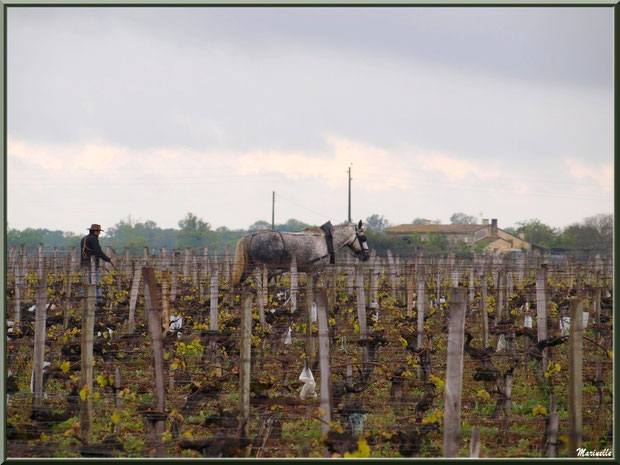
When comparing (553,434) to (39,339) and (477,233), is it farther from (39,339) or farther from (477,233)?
(477,233)

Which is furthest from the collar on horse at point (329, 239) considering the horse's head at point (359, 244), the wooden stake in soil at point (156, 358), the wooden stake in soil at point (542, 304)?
the wooden stake in soil at point (156, 358)

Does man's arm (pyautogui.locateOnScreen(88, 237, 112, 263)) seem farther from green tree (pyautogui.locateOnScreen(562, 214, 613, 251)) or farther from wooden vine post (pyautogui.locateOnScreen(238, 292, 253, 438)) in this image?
green tree (pyautogui.locateOnScreen(562, 214, 613, 251))

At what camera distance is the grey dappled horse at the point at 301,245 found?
62.2 ft

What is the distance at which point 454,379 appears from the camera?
5047mm

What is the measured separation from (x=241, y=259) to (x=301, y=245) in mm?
1823

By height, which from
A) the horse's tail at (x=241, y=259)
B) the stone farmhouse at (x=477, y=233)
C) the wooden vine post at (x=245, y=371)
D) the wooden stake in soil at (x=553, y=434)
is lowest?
the wooden stake in soil at (x=553, y=434)

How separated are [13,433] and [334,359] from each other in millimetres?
6118

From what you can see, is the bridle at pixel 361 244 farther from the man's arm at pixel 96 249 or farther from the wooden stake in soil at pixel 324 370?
the wooden stake in soil at pixel 324 370

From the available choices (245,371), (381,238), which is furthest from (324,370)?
(381,238)

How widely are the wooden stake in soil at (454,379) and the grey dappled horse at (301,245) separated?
13598 mm

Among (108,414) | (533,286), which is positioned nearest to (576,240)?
(533,286)

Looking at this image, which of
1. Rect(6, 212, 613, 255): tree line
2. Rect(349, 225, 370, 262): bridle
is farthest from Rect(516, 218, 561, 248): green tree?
Rect(349, 225, 370, 262): bridle

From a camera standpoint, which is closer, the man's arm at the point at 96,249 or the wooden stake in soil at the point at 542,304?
the wooden stake in soil at the point at 542,304

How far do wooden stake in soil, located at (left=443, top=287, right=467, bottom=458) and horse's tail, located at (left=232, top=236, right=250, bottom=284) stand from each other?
12.2 meters
